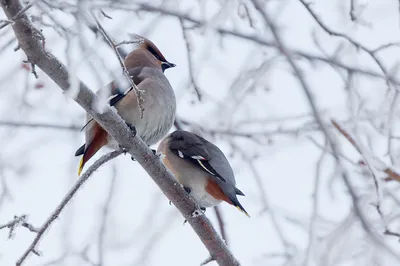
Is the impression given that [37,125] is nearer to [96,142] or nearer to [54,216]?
[96,142]

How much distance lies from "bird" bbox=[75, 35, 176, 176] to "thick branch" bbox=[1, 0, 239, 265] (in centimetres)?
33

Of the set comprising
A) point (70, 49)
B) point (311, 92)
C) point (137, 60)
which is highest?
point (137, 60)

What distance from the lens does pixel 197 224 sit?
309 cm

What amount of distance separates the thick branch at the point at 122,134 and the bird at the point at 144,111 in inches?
13.0

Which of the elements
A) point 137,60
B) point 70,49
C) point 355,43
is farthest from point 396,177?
point 137,60

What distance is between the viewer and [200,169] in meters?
4.12

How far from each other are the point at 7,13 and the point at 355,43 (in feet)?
5.11

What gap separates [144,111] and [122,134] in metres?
0.93

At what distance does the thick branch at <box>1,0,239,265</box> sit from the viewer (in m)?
2.14

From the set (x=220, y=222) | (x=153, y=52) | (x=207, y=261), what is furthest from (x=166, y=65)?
(x=207, y=261)

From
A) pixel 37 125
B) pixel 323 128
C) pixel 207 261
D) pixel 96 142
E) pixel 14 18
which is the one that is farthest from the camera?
pixel 37 125

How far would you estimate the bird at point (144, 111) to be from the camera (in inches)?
129

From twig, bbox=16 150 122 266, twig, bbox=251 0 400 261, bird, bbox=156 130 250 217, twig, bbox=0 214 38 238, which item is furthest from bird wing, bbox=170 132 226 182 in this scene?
twig, bbox=251 0 400 261

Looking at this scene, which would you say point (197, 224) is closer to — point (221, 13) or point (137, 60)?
point (221, 13)
